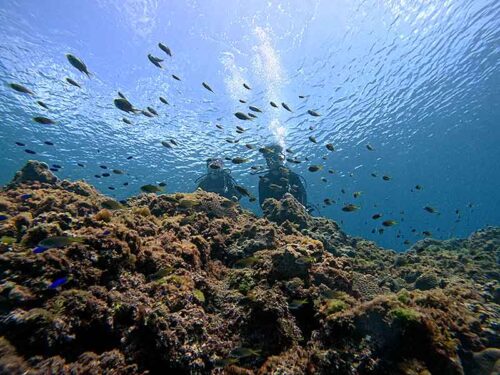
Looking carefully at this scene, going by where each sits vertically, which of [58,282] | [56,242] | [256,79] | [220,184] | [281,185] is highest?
[256,79]

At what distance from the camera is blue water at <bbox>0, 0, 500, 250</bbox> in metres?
18.2

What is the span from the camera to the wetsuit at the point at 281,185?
17703mm

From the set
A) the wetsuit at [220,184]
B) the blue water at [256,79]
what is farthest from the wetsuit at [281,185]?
the blue water at [256,79]

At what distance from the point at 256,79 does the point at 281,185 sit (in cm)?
1042

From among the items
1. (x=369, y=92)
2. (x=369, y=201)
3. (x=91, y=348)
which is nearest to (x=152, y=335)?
(x=91, y=348)

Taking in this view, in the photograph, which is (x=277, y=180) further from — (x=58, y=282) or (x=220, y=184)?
(x=58, y=282)

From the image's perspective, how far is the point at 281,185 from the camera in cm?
1788

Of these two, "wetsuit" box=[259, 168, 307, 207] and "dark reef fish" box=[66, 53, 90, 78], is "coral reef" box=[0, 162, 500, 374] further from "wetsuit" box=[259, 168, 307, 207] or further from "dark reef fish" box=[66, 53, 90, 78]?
"wetsuit" box=[259, 168, 307, 207]

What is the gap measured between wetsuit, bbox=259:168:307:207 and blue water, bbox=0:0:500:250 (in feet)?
24.7

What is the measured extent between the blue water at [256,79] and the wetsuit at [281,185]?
7525 millimetres

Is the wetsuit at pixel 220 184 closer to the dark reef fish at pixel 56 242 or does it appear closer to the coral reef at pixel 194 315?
the coral reef at pixel 194 315

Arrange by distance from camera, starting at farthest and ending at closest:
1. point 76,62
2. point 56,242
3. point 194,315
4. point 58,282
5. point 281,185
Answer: point 281,185, point 76,62, point 194,315, point 56,242, point 58,282

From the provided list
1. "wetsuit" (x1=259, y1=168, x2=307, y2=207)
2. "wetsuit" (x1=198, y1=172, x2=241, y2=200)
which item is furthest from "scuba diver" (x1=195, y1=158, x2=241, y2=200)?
"wetsuit" (x1=259, y1=168, x2=307, y2=207)

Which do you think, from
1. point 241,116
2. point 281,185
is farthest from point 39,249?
point 281,185
